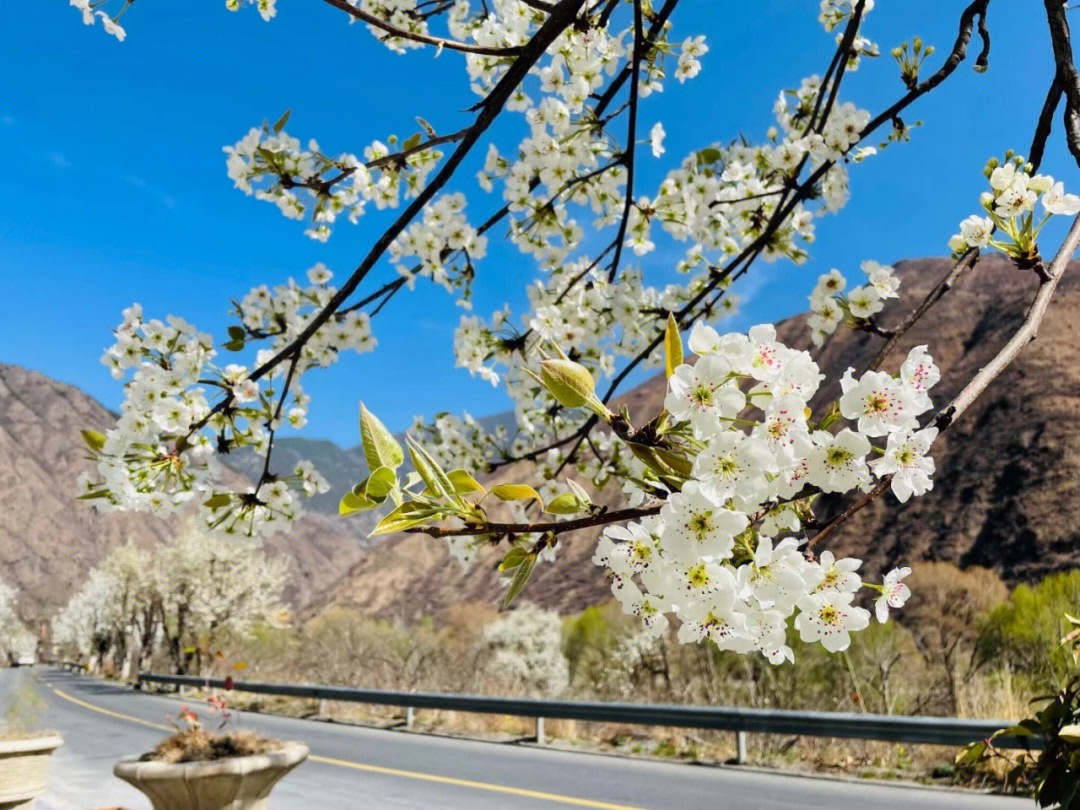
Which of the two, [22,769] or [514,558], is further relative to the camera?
[22,769]

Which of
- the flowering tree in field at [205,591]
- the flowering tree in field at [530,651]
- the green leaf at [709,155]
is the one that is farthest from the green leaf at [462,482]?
the flowering tree in field at [205,591]

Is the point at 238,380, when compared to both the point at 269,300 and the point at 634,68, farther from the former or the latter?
the point at 634,68

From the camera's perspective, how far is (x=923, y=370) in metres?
0.98

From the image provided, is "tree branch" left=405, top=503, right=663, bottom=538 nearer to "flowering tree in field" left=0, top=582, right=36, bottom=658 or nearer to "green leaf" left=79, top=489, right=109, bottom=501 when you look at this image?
"green leaf" left=79, top=489, right=109, bottom=501

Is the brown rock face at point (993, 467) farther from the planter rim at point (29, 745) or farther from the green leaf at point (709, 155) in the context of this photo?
the planter rim at point (29, 745)

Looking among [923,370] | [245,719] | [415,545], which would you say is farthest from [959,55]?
[415,545]

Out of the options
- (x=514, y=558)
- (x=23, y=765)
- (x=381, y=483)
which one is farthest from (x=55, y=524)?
(x=381, y=483)

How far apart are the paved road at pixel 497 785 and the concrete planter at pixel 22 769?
2325 mm

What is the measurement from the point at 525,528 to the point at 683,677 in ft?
41.1

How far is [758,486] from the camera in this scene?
851 mm

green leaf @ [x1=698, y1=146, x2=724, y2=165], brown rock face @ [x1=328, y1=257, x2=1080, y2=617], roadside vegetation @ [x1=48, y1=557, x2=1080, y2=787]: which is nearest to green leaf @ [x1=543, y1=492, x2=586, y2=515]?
green leaf @ [x1=698, y1=146, x2=724, y2=165]

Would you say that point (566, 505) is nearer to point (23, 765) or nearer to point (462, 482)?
point (462, 482)

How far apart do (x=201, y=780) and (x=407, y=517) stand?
3436 mm

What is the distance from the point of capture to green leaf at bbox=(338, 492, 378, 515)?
91 cm
